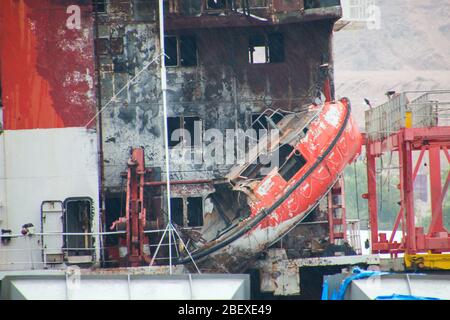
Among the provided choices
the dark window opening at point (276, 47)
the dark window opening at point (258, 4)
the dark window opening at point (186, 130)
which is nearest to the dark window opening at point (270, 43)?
the dark window opening at point (276, 47)

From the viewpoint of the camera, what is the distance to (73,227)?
87.6 feet

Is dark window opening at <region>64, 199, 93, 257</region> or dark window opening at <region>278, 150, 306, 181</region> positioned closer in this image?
dark window opening at <region>64, 199, 93, 257</region>

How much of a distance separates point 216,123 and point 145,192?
2.22 metres

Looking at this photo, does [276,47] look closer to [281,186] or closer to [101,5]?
[281,186]

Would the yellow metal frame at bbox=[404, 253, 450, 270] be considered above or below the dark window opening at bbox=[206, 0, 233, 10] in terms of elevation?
below

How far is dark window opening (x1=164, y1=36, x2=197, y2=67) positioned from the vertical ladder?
418 cm

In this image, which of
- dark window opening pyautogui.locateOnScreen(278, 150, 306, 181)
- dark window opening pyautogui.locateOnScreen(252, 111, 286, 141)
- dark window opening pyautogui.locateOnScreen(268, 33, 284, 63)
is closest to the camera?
dark window opening pyautogui.locateOnScreen(278, 150, 306, 181)

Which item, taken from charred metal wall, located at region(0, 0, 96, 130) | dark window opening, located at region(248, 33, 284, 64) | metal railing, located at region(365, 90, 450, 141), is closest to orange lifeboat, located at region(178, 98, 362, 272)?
metal railing, located at region(365, 90, 450, 141)

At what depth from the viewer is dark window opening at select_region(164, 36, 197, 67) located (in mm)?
27641

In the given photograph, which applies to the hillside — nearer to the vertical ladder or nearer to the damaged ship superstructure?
the vertical ladder

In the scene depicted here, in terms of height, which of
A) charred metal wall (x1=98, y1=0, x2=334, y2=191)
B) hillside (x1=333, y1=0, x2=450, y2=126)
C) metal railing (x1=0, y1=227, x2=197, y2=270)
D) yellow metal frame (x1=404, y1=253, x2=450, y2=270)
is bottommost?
yellow metal frame (x1=404, y1=253, x2=450, y2=270)

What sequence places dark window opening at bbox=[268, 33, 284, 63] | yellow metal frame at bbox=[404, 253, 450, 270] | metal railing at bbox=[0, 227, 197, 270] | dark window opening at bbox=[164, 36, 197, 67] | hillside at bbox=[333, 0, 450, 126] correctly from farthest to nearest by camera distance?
hillside at bbox=[333, 0, 450, 126] → dark window opening at bbox=[268, 33, 284, 63] → dark window opening at bbox=[164, 36, 197, 67] → yellow metal frame at bbox=[404, 253, 450, 270] → metal railing at bbox=[0, 227, 197, 270]
